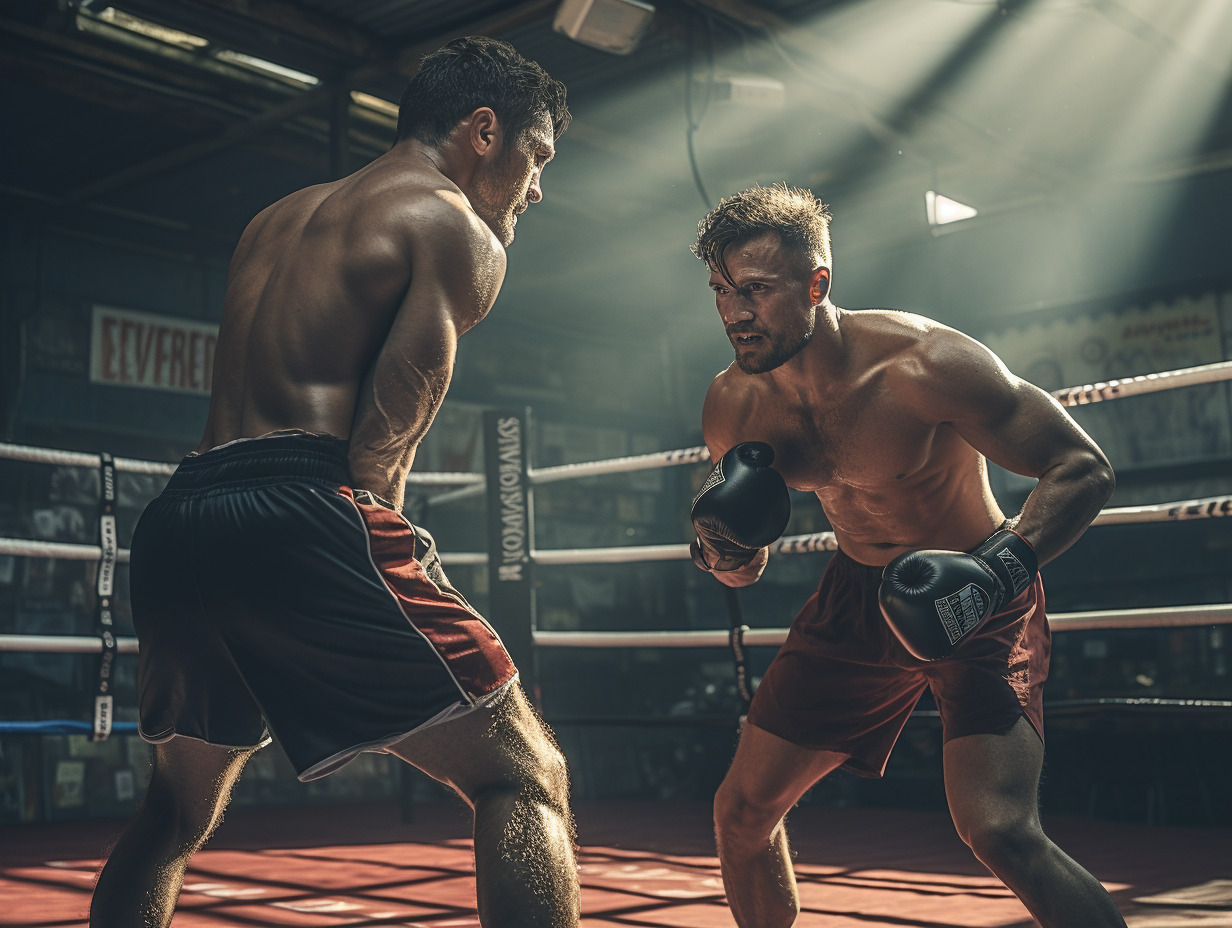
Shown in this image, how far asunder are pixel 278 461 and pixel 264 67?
4120mm

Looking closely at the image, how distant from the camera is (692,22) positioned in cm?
464

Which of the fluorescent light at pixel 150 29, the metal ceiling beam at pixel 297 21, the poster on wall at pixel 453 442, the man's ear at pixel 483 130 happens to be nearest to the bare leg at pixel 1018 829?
the man's ear at pixel 483 130

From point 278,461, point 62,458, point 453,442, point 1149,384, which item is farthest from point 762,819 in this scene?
point 453,442

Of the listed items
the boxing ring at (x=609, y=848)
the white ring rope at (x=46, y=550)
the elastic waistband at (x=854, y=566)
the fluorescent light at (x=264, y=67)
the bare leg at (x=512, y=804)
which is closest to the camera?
the bare leg at (x=512, y=804)

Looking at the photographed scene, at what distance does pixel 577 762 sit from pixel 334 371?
487 centimetres

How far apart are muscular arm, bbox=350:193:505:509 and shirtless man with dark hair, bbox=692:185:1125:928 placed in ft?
1.70

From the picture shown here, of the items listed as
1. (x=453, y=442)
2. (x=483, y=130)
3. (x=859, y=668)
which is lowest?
(x=859, y=668)

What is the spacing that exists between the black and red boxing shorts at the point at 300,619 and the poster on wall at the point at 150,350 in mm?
4742

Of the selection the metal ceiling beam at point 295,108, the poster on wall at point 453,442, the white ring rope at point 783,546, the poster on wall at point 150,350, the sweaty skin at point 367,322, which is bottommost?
the white ring rope at point 783,546

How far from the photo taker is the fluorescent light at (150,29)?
4.66m

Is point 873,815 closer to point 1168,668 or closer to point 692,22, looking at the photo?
point 1168,668

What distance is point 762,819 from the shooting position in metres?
1.89

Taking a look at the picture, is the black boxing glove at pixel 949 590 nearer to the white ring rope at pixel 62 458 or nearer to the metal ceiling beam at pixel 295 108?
the white ring rope at pixel 62 458

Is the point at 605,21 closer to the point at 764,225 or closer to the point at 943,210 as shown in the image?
the point at 764,225
